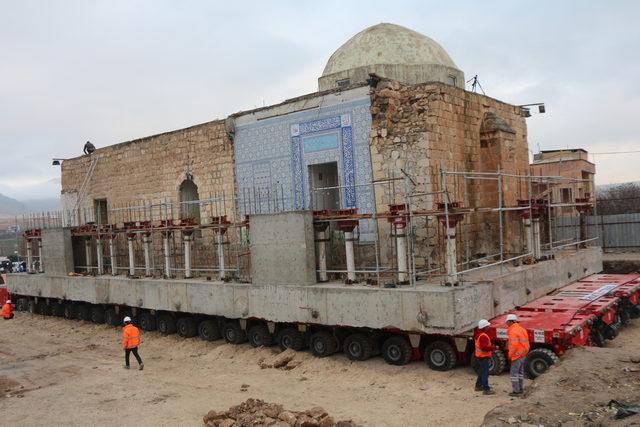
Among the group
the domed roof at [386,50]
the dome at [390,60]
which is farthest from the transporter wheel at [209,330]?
the domed roof at [386,50]

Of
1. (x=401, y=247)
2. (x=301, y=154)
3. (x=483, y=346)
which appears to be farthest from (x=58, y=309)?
(x=483, y=346)

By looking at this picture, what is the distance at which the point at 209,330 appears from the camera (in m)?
13.8

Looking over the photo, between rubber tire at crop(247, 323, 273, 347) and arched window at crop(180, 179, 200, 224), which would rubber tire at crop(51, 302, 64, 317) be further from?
rubber tire at crop(247, 323, 273, 347)

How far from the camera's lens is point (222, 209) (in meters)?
16.6

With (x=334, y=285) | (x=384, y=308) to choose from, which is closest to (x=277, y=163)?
(x=334, y=285)

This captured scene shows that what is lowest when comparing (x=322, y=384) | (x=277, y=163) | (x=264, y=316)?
(x=322, y=384)

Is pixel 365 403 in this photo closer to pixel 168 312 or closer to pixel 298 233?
pixel 298 233

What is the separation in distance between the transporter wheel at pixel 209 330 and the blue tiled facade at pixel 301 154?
10.3ft

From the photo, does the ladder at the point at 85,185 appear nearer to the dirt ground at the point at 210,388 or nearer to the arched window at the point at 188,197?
the arched window at the point at 188,197

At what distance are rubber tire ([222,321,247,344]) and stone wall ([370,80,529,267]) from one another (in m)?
4.26

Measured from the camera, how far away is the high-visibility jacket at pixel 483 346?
8.66 m

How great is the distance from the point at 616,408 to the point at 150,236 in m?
12.9

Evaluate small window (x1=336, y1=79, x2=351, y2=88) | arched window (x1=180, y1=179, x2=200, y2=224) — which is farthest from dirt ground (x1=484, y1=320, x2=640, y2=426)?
arched window (x1=180, y1=179, x2=200, y2=224)

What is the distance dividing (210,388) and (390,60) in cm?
1019
